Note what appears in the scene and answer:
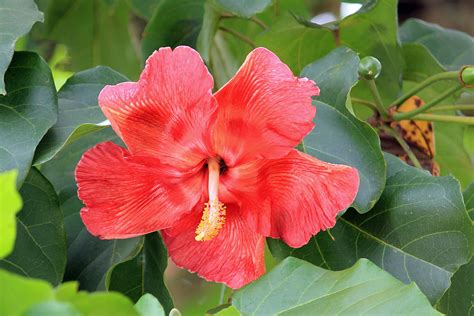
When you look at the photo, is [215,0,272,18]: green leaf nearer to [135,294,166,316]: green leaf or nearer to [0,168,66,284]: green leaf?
[0,168,66,284]: green leaf

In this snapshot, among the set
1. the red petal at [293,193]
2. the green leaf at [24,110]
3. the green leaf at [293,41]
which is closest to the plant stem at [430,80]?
the green leaf at [293,41]

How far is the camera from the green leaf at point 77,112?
0.74 m

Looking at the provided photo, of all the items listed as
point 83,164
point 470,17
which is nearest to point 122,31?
point 83,164

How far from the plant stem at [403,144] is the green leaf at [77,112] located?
31 cm

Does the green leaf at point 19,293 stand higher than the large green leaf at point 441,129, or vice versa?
the green leaf at point 19,293

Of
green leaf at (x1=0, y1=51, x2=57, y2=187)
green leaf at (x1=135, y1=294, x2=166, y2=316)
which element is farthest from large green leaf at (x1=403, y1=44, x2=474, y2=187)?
green leaf at (x1=135, y1=294, x2=166, y2=316)

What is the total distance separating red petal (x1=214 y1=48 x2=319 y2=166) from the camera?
0.67 meters

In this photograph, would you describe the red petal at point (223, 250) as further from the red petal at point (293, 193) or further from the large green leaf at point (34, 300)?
the large green leaf at point (34, 300)

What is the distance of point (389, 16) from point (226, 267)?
40cm

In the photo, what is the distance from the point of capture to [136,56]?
57.9 inches

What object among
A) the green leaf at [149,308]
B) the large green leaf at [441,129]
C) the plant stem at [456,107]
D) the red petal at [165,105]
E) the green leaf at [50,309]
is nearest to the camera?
the green leaf at [50,309]

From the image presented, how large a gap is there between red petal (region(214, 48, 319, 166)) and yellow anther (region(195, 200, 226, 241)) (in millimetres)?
56

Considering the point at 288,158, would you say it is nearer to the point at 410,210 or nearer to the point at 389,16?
the point at 410,210

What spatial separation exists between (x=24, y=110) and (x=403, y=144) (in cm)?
42
